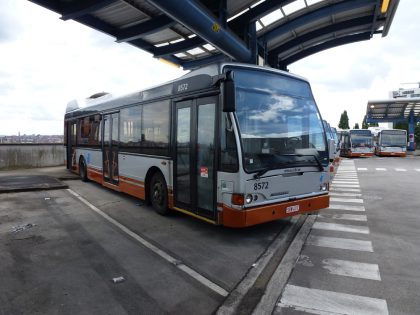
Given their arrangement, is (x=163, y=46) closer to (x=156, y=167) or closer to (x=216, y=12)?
(x=216, y=12)

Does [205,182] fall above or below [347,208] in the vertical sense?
above

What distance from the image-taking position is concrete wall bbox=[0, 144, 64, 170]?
56.6ft

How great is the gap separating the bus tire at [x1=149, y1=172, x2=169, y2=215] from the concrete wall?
12.9 m

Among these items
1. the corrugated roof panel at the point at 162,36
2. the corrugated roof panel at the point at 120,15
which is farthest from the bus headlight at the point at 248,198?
→ the corrugated roof panel at the point at 162,36

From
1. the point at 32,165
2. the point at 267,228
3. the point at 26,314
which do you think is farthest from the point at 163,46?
the point at 32,165

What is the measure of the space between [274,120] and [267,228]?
227 cm

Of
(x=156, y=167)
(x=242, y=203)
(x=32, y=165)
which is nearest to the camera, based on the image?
(x=242, y=203)

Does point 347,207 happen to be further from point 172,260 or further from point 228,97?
point 172,260

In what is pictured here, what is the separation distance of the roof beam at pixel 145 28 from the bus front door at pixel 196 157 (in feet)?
10.4

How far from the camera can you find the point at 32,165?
18.5 meters

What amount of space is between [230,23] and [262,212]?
6709 millimetres

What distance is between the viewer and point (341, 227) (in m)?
6.98

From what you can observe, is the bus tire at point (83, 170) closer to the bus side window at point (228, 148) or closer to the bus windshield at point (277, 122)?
the bus side window at point (228, 148)

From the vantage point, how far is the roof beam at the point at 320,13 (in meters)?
9.86
